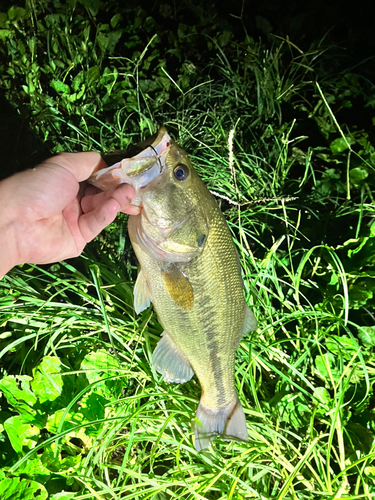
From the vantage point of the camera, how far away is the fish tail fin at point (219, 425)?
1.96 metres

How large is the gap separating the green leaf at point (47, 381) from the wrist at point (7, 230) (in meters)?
0.65

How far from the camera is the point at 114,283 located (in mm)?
2428

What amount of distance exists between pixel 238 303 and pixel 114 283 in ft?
3.27

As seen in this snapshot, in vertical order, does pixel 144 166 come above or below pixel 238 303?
above

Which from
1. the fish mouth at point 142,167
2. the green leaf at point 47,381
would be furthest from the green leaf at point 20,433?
the fish mouth at point 142,167

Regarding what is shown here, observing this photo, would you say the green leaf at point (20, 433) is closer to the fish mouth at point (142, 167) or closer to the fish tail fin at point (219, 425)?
the fish tail fin at point (219, 425)

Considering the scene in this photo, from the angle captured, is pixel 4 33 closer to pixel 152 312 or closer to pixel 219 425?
pixel 152 312

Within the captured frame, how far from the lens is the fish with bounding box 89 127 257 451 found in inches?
65.7

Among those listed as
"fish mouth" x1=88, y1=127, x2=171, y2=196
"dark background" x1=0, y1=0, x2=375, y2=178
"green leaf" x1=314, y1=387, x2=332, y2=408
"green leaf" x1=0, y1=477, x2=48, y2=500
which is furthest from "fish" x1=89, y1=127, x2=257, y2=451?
"dark background" x1=0, y1=0, x2=375, y2=178

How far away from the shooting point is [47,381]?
6.61ft

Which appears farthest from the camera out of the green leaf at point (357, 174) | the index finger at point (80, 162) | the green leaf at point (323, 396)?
the green leaf at point (357, 174)

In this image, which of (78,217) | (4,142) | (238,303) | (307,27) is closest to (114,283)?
(78,217)

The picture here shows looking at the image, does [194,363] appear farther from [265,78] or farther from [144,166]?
[265,78]

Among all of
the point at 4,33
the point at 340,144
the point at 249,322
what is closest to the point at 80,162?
the point at 249,322
